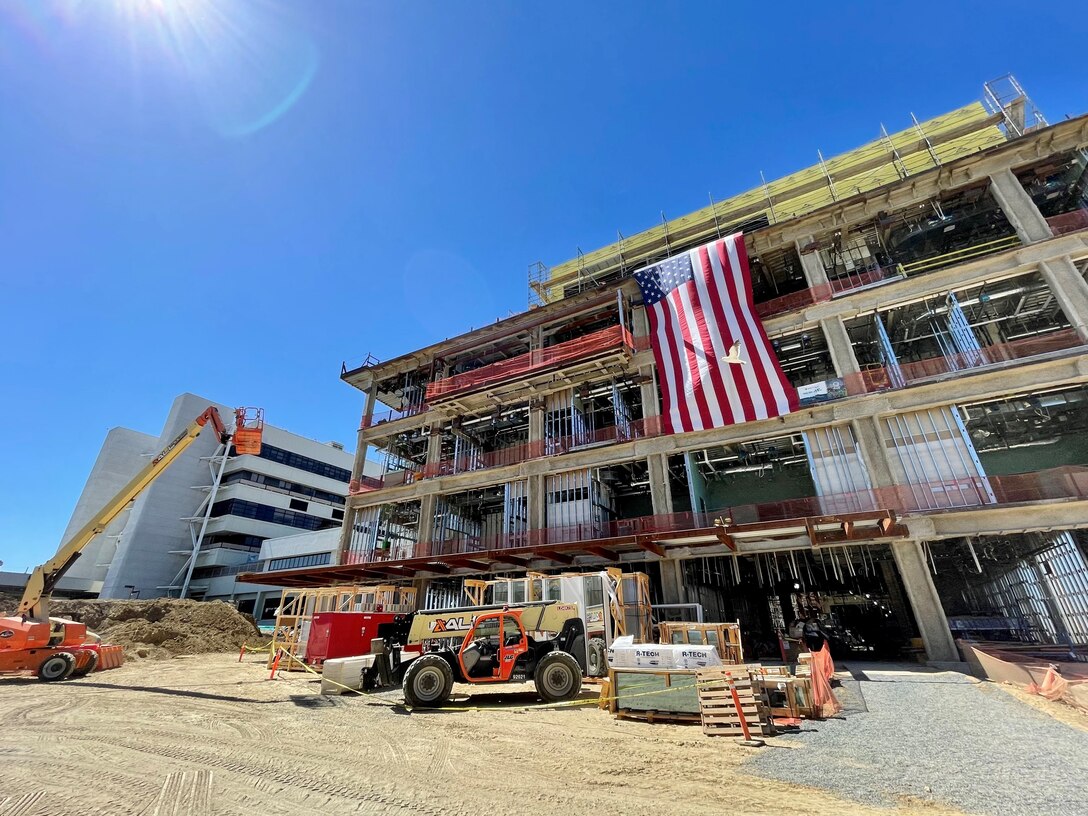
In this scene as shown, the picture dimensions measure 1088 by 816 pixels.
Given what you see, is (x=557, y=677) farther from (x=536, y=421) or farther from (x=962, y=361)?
(x=962, y=361)

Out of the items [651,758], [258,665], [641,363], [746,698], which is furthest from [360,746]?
[641,363]

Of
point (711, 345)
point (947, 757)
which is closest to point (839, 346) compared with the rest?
point (711, 345)

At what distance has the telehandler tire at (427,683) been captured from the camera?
416 inches

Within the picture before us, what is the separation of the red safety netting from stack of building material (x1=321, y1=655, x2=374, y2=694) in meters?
16.2

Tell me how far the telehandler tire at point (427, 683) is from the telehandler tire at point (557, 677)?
2050 mm

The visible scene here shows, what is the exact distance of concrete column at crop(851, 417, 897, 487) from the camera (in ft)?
56.7

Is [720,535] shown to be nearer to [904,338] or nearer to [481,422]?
[904,338]

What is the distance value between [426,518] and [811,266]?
948 inches

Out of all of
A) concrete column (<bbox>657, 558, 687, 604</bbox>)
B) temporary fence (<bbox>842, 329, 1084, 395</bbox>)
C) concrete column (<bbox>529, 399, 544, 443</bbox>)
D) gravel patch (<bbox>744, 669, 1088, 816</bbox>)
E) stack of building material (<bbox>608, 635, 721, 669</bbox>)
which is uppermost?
concrete column (<bbox>529, 399, 544, 443</bbox>)

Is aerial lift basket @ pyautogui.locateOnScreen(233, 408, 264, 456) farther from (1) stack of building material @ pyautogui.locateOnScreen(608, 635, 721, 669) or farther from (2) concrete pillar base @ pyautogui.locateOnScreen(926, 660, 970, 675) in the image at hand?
(2) concrete pillar base @ pyautogui.locateOnScreen(926, 660, 970, 675)

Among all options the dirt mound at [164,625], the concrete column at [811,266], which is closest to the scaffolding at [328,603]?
the dirt mound at [164,625]

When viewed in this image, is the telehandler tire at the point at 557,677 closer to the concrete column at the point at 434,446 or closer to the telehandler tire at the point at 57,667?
the telehandler tire at the point at 57,667

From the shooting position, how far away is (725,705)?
820 centimetres

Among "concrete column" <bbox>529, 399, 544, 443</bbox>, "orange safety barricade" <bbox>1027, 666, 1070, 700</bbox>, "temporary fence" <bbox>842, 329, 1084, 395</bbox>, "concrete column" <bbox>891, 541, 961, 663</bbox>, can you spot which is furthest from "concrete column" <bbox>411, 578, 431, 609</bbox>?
"orange safety barricade" <bbox>1027, 666, 1070, 700</bbox>
